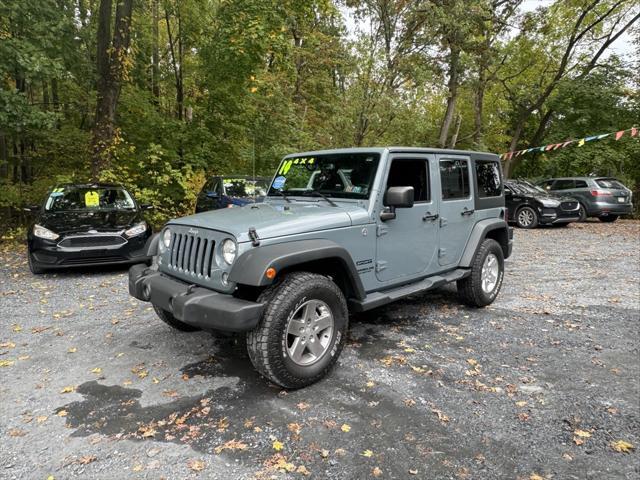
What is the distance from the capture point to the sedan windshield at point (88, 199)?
275 inches

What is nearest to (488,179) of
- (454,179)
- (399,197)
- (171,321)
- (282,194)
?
(454,179)

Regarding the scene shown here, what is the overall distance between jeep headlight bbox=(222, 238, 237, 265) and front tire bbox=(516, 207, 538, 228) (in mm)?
12292

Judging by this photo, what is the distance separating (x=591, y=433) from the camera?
2576mm

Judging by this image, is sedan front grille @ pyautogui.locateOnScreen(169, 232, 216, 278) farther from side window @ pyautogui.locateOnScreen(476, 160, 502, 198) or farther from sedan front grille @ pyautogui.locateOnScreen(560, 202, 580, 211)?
sedan front grille @ pyautogui.locateOnScreen(560, 202, 580, 211)

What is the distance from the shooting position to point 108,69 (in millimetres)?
9906

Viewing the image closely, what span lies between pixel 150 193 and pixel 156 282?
7.46 m

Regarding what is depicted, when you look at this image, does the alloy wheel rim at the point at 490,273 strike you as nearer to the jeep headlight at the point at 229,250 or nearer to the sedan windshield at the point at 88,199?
the jeep headlight at the point at 229,250

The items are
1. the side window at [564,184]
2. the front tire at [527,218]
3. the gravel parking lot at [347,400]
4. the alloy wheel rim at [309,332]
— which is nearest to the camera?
the gravel parking lot at [347,400]

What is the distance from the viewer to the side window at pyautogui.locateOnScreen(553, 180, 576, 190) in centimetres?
1432

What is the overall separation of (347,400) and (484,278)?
9.46 feet

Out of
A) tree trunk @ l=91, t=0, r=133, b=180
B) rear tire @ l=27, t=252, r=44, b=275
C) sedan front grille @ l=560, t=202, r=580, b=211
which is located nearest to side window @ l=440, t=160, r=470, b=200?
rear tire @ l=27, t=252, r=44, b=275

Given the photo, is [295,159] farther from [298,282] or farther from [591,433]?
[591,433]

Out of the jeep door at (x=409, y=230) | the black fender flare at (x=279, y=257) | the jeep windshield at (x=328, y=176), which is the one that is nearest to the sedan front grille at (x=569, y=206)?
the jeep door at (x=409, y=230)

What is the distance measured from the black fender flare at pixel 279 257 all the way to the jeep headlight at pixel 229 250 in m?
0.11
